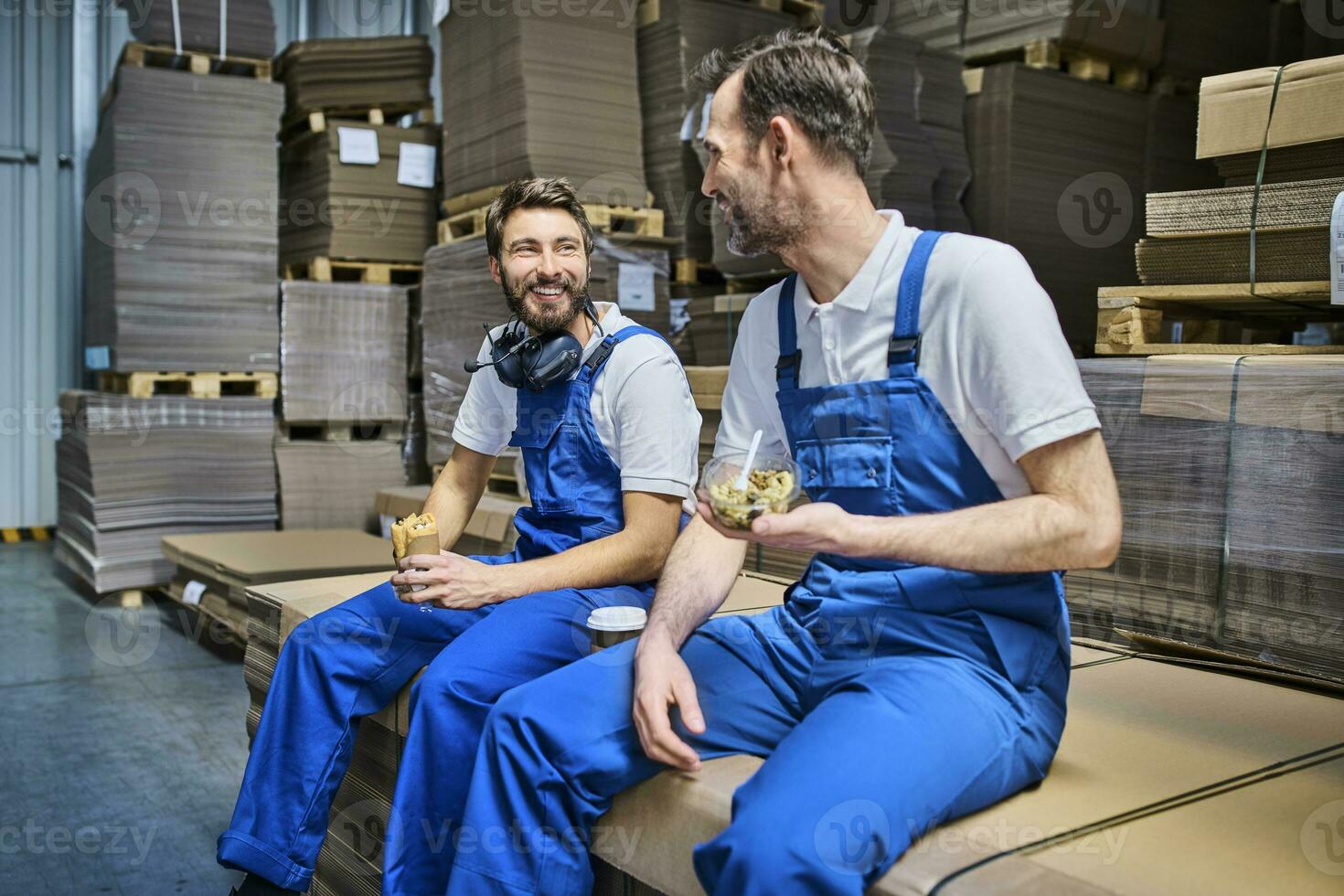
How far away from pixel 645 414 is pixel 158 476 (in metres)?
4.96

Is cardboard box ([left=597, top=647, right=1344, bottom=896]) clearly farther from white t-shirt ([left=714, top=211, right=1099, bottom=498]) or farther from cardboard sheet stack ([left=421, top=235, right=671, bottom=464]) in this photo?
cardboard sheet stack ([left=421, top=235, right=671, bottom=464])

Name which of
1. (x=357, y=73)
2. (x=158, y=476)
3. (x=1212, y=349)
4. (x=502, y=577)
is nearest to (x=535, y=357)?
(x=502, y=577)

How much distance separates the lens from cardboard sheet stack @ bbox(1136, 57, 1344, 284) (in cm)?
301

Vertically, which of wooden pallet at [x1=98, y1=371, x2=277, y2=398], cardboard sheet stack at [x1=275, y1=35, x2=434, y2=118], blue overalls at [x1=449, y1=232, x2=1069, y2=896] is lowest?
blue overalls at [x1=449, y1=232, x2=1069, y2=896]

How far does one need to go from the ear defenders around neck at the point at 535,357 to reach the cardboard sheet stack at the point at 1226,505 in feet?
4.71

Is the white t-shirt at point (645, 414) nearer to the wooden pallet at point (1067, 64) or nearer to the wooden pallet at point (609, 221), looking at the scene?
the wooden pallet at point (609, 221)

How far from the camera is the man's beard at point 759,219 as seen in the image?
205cm

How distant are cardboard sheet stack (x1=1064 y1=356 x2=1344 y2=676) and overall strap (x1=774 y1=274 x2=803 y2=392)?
136 cm

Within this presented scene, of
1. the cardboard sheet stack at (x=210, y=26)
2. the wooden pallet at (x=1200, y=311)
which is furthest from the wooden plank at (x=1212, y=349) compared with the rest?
the cardboard sheet stack at (x=210, y=26)

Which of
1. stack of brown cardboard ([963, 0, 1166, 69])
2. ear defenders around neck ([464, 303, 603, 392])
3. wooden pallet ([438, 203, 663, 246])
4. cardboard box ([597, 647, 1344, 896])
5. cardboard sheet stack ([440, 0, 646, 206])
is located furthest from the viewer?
wooden pallet ([438, 203, 663, 246])

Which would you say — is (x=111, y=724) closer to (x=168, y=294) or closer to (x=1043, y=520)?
(x=168, y=294)

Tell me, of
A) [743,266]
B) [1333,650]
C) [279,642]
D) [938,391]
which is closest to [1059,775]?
[938,391]

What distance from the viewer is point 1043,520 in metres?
1.74

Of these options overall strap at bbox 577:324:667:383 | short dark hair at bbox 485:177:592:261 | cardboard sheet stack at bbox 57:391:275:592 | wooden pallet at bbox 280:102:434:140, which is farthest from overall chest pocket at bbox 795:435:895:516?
wooden pallet at bbox 280:102:434:140
